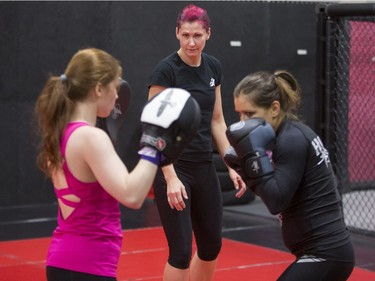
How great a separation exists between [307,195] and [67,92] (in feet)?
3.37

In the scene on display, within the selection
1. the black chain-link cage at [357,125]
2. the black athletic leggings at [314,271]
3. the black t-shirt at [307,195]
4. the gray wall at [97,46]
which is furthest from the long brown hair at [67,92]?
the gray wall at [97,46]

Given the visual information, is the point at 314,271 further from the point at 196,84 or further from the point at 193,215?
the point at 196,84

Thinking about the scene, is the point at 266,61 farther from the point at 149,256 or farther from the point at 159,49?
the point at 149,256

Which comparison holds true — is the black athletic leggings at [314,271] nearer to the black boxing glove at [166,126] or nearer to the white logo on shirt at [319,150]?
the white logo on shirt at [319,150]

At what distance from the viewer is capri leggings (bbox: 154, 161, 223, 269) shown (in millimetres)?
4496

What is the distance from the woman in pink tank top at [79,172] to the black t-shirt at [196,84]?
143 cm

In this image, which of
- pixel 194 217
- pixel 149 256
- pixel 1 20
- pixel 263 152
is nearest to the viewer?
pixel 263 152

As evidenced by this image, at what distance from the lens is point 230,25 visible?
9.70 metres

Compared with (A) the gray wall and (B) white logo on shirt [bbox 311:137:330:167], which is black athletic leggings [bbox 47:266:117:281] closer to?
(B) white logo on shirt [bbox 311:137:330:167]

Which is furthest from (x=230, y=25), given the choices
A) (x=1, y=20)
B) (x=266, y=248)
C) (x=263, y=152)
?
(x=263, y=152)

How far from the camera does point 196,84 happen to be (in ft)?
15.0

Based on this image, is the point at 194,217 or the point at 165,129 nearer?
the point at 165,129

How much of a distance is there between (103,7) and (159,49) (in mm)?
754

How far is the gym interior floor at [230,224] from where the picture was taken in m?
7.21
